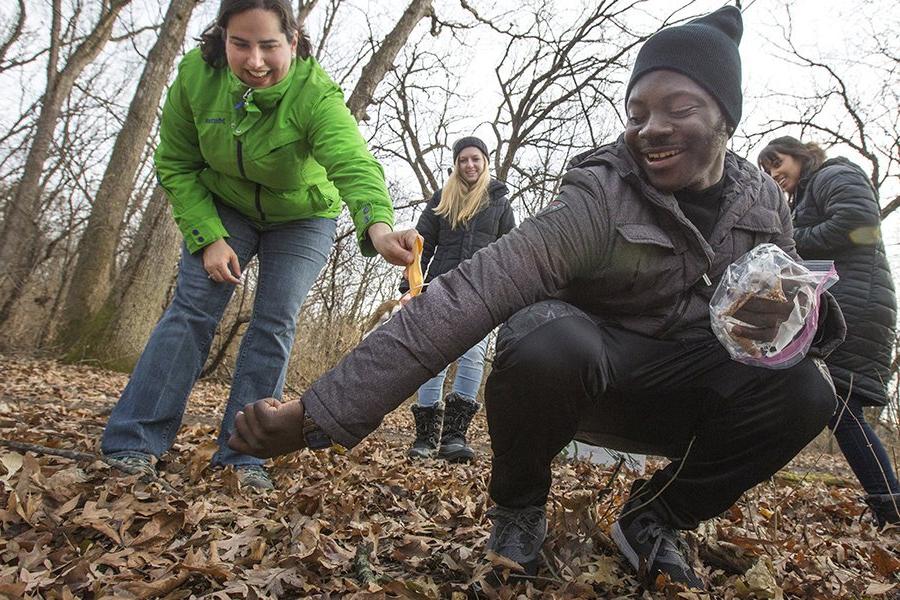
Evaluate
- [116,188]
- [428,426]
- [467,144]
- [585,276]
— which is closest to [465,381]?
[428,426]

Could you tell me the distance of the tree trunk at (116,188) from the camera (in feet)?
24.7

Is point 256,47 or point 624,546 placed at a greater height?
point 256,47

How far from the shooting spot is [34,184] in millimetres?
8703

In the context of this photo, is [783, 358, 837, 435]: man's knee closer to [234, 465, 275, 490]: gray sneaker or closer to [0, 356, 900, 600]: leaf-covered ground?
[0, 356, 900, 600]: leaf-covered ground

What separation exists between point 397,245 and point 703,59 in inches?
41.9

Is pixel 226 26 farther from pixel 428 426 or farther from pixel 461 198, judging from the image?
pixel 428 426

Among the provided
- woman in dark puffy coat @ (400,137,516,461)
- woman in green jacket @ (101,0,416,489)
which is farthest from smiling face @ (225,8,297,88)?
woman in dark puffy coat @ (400,137,516,461)

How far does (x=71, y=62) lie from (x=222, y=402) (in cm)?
625

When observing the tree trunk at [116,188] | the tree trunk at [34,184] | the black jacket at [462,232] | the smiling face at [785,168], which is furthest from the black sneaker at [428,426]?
the tree trunk at [34,184]

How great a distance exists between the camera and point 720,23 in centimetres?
199

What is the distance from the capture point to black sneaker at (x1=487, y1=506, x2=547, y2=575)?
1.78 meters

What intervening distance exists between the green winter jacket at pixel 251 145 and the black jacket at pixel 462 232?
1.88 meters

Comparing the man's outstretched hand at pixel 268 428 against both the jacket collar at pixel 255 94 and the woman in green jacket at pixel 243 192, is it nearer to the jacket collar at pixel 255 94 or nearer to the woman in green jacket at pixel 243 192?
the woman in green jacket at pixel 243 192

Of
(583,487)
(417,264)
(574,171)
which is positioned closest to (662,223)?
(574,171)
